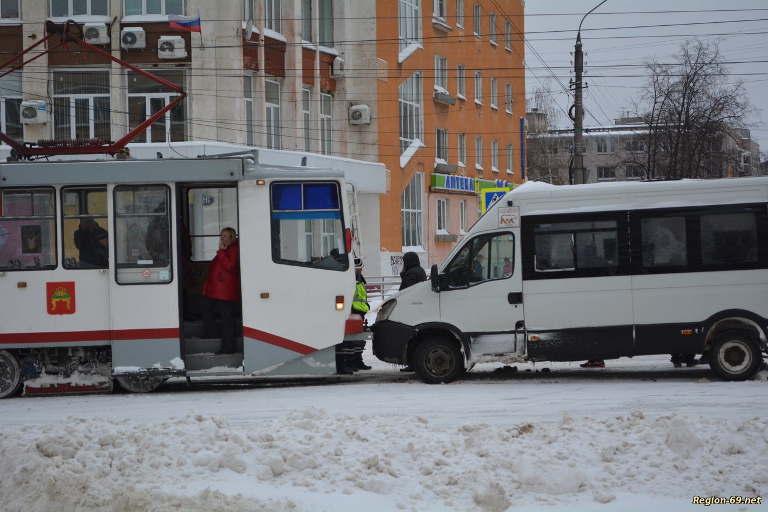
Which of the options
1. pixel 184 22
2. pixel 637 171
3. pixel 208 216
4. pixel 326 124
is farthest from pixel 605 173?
pixel 208 216

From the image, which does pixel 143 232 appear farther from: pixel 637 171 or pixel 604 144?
pixel 604 144

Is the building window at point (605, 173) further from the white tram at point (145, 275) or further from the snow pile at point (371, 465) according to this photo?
the snow pile at point (371, 465)

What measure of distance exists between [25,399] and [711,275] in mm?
9444

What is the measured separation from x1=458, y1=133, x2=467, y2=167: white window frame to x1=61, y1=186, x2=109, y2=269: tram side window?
34759 mm

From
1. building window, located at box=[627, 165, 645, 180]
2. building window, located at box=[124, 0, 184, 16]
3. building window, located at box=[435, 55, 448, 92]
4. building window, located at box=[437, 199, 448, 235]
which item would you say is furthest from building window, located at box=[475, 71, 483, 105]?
building window, located at box=[124, 0, 184, 16]

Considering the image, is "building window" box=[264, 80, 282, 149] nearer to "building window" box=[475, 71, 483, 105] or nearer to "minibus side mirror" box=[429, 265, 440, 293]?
"building window" box=[475, 71, 483, 105]

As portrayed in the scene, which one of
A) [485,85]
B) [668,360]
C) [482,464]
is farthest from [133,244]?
[485,85]

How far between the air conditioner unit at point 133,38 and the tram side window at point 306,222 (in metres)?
16.6

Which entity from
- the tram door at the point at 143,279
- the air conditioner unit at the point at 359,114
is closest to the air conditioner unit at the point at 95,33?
the air conditioner unit at the point at 359,114

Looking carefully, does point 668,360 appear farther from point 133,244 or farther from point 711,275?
point 133,244

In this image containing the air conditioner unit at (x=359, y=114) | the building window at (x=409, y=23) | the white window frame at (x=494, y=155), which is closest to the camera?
the air conditioner unit at (x=359, y=114)

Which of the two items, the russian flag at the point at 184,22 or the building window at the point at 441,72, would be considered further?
the building window at the point at 441,72

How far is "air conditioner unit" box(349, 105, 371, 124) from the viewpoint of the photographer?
121 feet

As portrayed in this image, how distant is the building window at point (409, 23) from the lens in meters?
40.5
